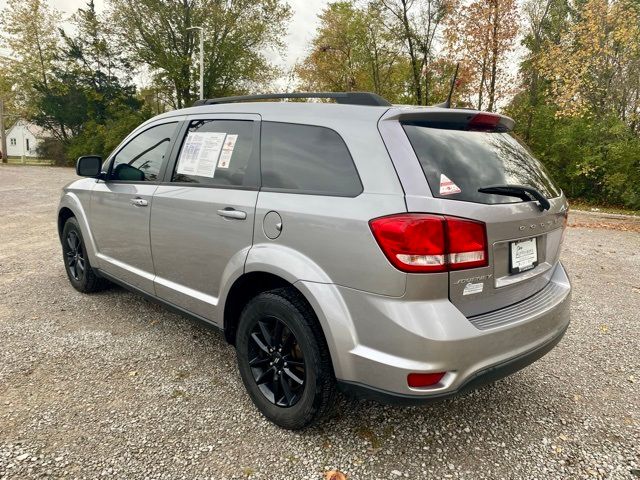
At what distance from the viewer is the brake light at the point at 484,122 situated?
2.19 m

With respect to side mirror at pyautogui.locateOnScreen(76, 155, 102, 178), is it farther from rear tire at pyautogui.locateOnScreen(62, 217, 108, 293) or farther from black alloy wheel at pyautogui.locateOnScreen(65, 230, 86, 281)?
black alloy wheel at pyautogui.locateOnScreen(65, 230, 86, 281)

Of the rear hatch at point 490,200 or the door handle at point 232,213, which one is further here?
the door handle at point 232,213

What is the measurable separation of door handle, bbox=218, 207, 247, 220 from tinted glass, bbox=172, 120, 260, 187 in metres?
0.16

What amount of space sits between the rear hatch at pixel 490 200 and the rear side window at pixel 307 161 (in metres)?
0.33

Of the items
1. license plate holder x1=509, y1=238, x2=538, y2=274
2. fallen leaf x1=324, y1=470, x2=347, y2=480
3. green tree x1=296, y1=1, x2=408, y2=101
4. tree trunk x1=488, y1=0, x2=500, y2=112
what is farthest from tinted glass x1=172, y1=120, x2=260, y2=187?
green tree x1=296, y1=1, x2=408, y2=101

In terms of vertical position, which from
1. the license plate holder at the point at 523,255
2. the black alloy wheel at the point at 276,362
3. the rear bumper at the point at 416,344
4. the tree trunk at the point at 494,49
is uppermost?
the tree trunk at the point at 494,49

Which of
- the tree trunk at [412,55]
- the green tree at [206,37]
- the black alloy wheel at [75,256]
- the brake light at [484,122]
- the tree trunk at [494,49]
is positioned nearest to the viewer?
the brake light at [484,122]

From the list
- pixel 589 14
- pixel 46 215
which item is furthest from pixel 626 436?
pixel 589 14

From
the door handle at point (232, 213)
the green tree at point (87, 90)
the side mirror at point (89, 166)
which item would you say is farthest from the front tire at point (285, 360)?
the green tree at point (87, 90)

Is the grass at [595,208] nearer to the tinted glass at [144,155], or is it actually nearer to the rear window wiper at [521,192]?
the rear window wiper at [521,192]

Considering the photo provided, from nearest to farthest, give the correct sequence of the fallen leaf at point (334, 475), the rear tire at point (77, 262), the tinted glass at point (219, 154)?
the fallen leaf at point (334, 475), the tinted glass at point (219, 154), the rear tire at point (77, 262)

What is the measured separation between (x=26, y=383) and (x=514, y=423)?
2.96 m

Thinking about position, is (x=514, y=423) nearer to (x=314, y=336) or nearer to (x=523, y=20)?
(x=314, y=336)

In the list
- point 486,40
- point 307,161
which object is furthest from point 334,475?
A: point 486,40
